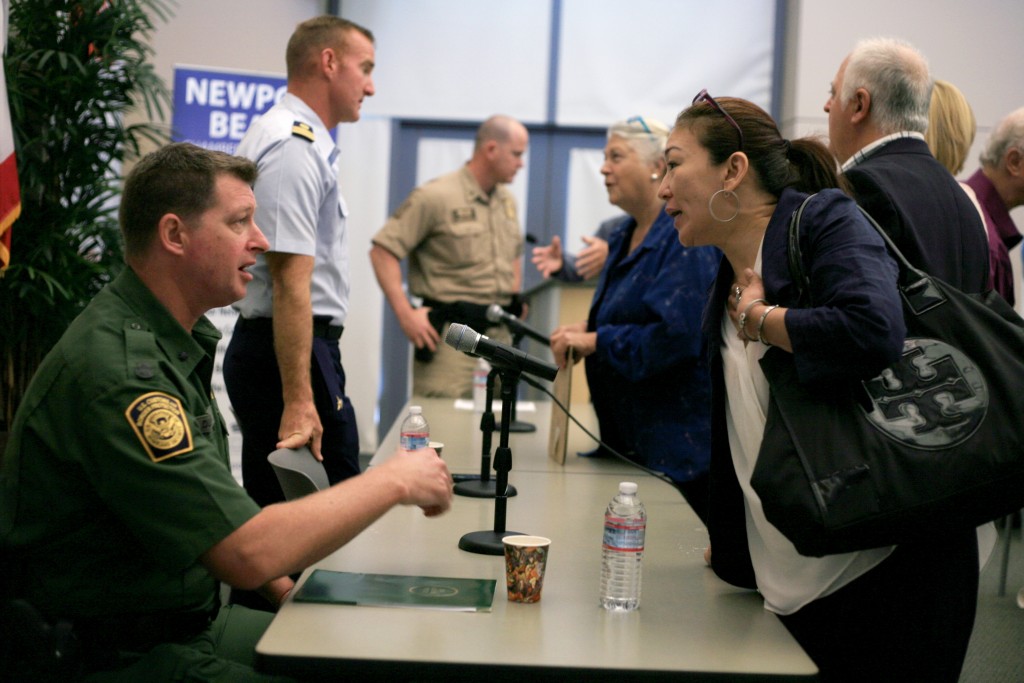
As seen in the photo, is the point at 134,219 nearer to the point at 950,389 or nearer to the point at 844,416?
the point at 844,416

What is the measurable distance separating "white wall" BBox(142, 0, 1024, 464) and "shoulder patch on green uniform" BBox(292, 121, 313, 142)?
389 cm

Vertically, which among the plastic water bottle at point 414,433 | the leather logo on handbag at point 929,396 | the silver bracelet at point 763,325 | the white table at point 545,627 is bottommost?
the white table at point 545,627

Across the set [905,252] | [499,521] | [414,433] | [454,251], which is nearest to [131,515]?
[499,521]

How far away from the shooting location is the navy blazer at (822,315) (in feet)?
4.35

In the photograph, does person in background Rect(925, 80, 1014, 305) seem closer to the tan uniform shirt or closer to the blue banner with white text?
the tan uniform shirt

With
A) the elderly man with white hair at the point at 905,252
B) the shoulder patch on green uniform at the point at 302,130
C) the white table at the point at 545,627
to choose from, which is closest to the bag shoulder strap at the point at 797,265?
the elderly man with white hair at the point at 905,252

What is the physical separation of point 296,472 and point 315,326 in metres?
0.90

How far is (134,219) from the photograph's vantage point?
152 cm

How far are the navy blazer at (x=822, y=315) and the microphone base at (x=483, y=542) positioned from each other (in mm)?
346

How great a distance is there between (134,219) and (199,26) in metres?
5.10

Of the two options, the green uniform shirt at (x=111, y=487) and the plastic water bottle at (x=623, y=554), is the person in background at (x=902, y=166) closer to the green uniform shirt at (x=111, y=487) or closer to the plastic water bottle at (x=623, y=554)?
the plastic water bottle at (x=623, y=554)

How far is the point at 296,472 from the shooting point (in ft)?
5.79

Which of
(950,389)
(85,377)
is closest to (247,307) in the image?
(85,377)

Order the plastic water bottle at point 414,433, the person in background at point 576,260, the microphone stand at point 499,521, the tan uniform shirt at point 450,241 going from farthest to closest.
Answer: the tan uniform shirt at point 450,241 < the person in background at point 576,260 < the plastic water bottle at point 414,433 < the microphone stand at point 499,521
